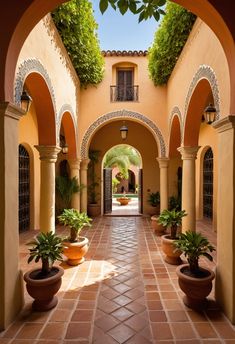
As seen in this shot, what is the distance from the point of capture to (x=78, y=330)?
340 centimetres

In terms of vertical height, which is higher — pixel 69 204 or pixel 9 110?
pixel 9 110

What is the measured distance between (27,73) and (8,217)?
113 inches

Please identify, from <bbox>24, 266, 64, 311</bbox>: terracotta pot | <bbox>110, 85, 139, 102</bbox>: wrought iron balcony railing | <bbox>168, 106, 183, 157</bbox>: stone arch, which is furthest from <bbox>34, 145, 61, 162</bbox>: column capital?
<bbox>110, 85, 139, 102</bbox>: wrought iron balcony railing

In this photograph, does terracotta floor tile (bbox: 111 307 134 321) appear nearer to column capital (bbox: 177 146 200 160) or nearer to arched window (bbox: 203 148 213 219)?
column capital (bbox: 177 146 200 160)

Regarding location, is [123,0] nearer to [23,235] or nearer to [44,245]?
[44,245]

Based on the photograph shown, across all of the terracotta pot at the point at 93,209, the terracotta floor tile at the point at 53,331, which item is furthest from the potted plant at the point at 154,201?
the terracotta floor tile at the point at 53,331

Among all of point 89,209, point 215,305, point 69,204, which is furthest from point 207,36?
point 89,209

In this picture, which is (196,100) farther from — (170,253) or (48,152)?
(48,152)

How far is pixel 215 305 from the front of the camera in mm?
3994

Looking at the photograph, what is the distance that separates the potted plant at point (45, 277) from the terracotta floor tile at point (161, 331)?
5.47 feet

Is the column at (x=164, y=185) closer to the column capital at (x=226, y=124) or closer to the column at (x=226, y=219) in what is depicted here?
the column at (x=226, y=219)

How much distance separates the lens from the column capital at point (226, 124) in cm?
341

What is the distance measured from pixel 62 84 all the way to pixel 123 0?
5.26m

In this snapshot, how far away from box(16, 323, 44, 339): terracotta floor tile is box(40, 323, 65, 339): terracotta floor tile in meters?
0.09
